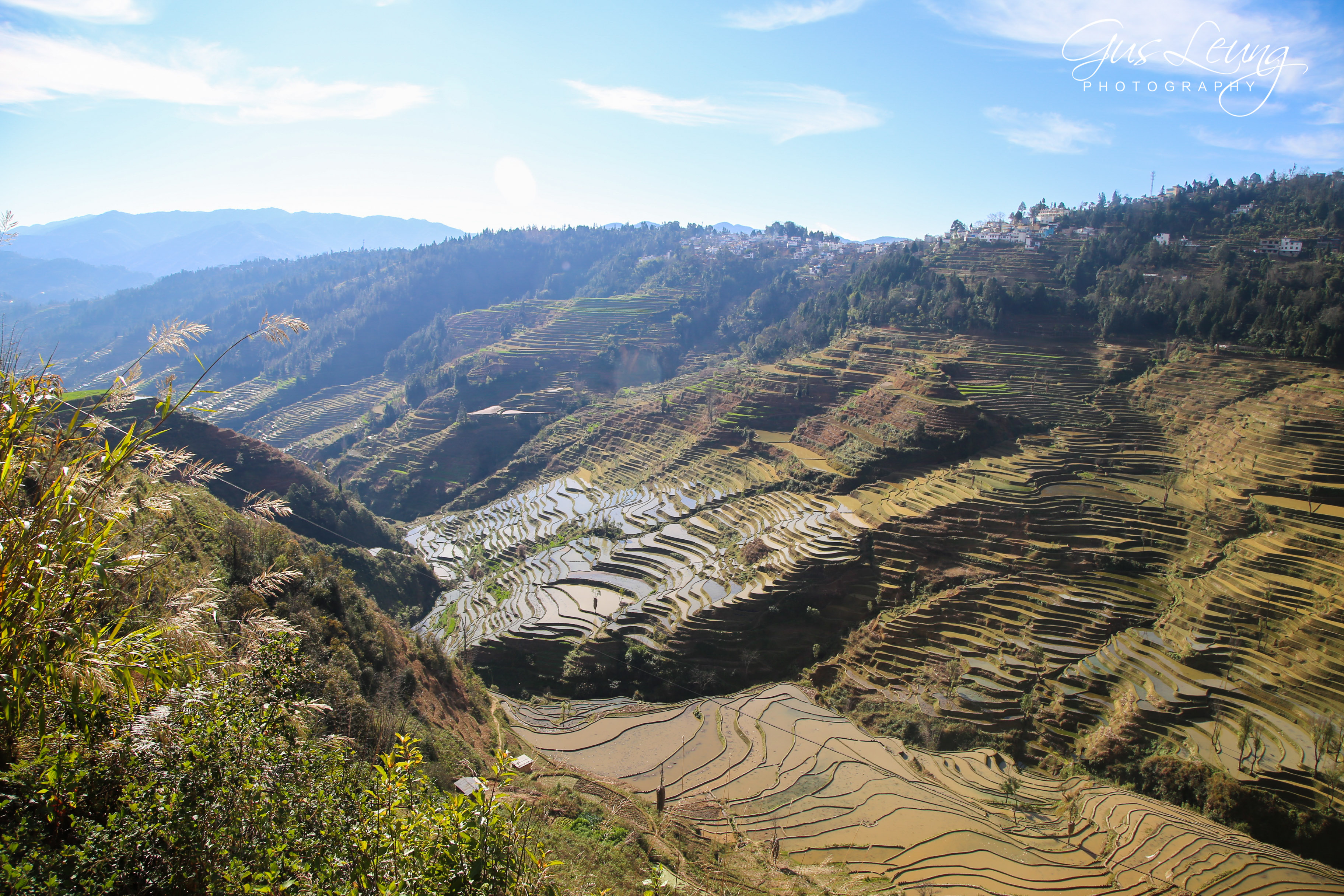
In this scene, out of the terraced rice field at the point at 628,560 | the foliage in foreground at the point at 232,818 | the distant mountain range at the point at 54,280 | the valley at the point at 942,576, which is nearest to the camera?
the foliage in foreground at the point at 232,818

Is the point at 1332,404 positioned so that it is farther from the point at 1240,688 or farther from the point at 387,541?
the point at 387,541

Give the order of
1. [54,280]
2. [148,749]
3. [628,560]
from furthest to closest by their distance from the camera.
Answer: [54,280]
[628,560]
[148,749]

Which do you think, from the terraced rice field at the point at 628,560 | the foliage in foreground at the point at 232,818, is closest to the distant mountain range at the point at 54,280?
the terraced rice field at the point at 628,560

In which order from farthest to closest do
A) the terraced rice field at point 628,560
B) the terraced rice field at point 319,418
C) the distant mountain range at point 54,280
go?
the distant mountain range at point 54,280 < the terraced rice field at point 319,418 < the terraced rice field at point 628,560

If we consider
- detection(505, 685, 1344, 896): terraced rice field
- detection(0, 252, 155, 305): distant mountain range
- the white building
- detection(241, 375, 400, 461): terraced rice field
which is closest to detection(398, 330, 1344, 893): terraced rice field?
detection(505, 685, 1344, 896): terraced rice field

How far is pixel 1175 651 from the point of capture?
1997 cm

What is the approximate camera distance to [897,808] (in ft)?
52.1

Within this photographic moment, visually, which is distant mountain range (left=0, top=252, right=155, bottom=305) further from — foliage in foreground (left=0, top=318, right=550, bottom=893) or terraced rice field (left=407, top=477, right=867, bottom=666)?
foliage in foreground (left=0, top=318, right=550, bottom=893)

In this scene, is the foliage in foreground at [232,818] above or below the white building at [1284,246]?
below

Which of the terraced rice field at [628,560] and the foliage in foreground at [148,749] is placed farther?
the terraced rice field at [628,560]

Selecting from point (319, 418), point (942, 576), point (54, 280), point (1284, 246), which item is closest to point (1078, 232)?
point (1284, 246)

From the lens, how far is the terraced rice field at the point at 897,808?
44.2 feet

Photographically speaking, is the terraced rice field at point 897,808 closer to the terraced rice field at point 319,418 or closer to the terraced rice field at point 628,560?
the terraced rice field at point 628,560

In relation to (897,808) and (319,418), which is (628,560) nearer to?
(897,808)
